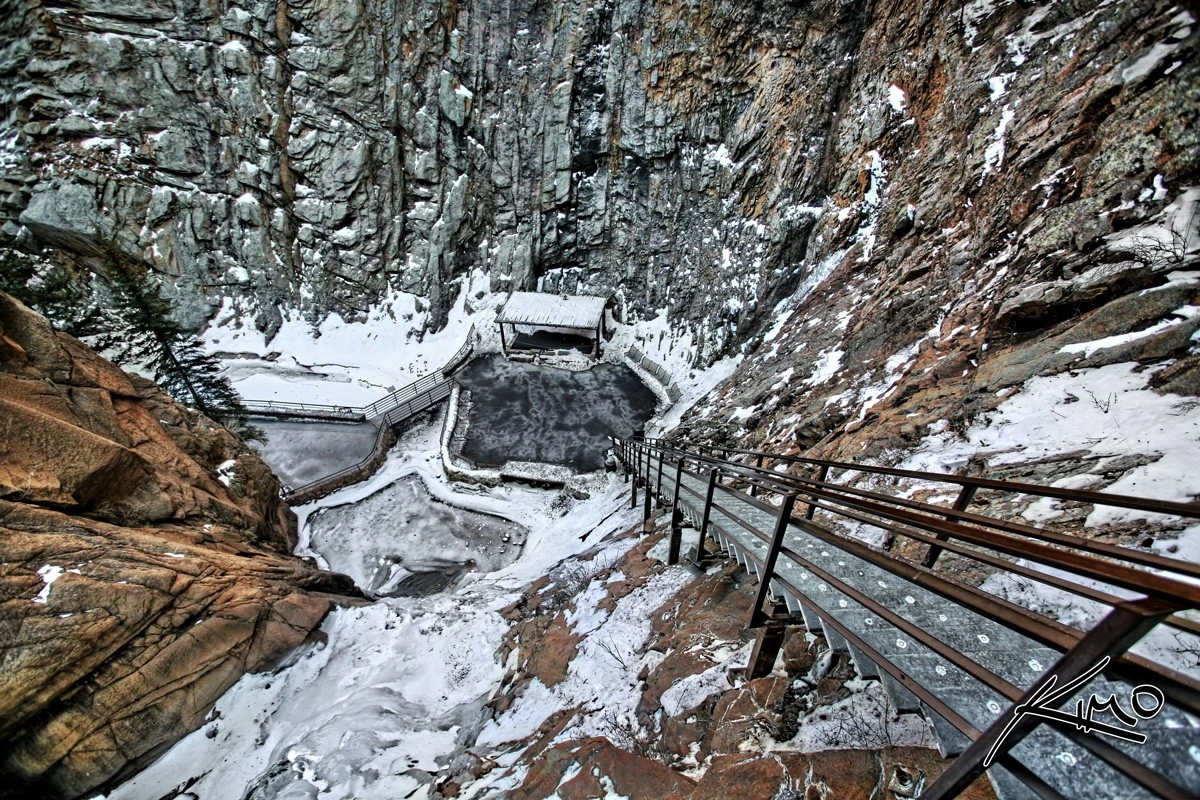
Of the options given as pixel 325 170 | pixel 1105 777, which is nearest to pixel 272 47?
pixel 325 170

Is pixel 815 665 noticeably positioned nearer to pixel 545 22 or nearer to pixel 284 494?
pixel 284 494

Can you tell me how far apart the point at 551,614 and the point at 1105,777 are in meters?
7.90

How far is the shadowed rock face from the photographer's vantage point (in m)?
6.30

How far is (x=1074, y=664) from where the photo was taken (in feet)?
5.06

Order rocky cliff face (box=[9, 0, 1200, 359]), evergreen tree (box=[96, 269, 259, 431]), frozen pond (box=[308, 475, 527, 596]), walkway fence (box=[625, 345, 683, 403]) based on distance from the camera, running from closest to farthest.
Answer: frozen pond (box=[308, 475, 527, 596]), evergreen tree (box=[96, 269, 259, 431]), rocky cliff face (box=[9, 0, 1200, 359]), walkway fence (box=[625, 345, 683, 403])

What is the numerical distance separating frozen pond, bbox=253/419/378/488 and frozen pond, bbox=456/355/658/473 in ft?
16.0

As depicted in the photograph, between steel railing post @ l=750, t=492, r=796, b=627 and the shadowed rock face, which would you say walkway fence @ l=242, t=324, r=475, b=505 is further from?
steel railing post @ l=750, t=492, r=796, b=627

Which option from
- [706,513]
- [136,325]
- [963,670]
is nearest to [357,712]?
[706,513]

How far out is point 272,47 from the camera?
26.2 metres

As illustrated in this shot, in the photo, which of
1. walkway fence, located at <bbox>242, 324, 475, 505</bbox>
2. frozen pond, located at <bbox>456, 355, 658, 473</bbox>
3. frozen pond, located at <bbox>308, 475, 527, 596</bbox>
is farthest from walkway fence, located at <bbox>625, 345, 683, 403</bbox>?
frozen pond, located at <bbox>308, 475, 527, 596</bbox>

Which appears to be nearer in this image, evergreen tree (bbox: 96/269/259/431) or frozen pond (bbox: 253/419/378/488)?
evergreen tree (bbox: 96/269/259/431)

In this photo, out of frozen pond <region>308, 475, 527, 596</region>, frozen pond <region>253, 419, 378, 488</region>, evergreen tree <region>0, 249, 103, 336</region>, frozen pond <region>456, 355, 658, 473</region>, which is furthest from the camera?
frozen pond <region>456, 355, 658, 473</region>

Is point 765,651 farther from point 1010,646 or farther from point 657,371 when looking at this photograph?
point 657,371

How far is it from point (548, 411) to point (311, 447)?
10.5 m
